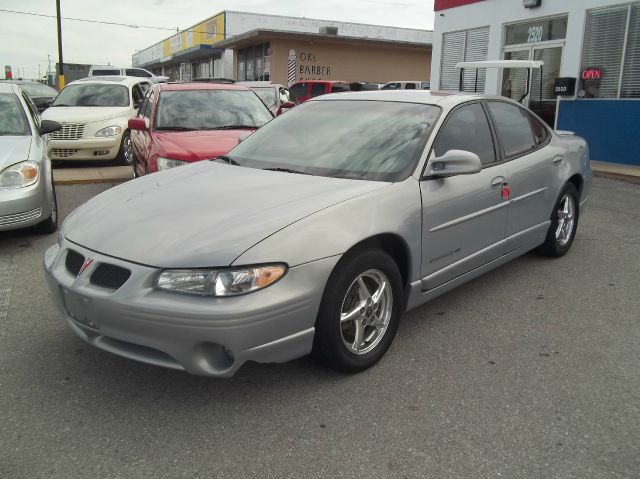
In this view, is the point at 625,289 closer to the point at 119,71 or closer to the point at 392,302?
the point at 392,302

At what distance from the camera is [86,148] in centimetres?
1034

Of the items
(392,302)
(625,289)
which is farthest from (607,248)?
(392,302)

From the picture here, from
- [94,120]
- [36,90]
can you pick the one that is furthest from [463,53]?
[36,90]

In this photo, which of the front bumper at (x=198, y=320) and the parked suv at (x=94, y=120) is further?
the parked suv at (x=94, y=120)

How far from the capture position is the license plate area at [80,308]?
2.86m

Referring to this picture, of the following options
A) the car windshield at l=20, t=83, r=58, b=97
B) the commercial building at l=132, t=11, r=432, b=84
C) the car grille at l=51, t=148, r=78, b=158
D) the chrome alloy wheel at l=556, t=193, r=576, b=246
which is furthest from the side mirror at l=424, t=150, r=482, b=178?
the commercial building at l=132, t=11, r=432, b=84

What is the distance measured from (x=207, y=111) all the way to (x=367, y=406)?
5.60 m

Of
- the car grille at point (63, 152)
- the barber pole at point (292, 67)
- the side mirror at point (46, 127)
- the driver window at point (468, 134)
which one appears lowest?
the car grille at point (63, 152)

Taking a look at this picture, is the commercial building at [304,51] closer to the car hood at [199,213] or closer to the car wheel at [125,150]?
the car wheel at [125,150]

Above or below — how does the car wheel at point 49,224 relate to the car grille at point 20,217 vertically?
below

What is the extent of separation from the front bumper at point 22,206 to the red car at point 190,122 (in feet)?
4.23

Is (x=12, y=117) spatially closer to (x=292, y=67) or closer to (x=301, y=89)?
(x=301, y=89)

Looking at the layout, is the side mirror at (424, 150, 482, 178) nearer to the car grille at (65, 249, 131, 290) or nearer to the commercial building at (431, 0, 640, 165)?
the car grille at (65, 249, 131, 290)

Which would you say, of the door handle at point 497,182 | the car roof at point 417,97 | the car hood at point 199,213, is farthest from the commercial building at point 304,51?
the car hood at point 199,213
